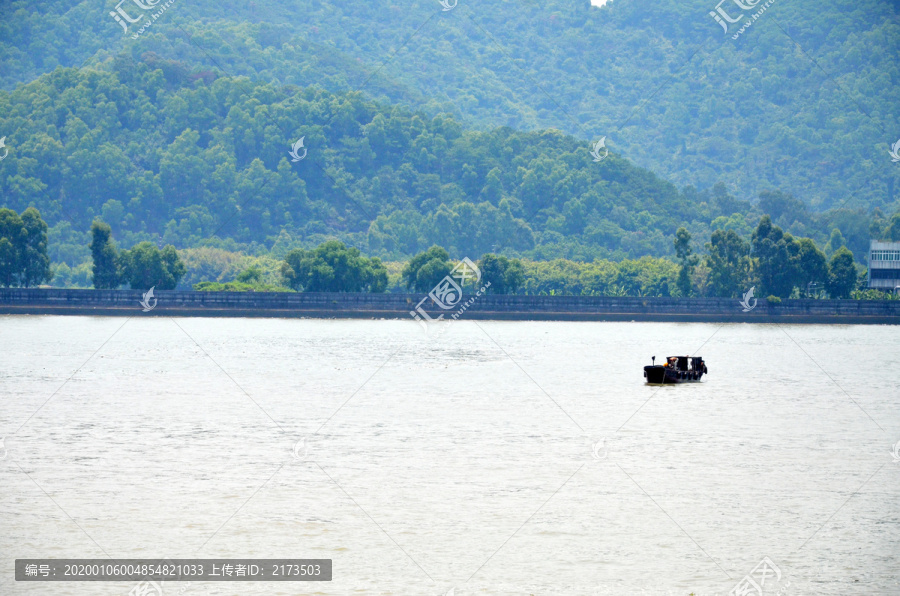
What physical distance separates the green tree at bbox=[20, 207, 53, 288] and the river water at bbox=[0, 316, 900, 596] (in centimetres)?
8537

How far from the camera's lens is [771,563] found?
24.5 meters

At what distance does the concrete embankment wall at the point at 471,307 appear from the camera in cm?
14225

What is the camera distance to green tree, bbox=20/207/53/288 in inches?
5822

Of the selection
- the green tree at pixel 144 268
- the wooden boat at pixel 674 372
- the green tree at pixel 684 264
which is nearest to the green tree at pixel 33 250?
the green tree at pixel 144 268

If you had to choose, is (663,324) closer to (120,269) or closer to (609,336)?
(609,336)

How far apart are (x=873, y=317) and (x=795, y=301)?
10632 millimetres

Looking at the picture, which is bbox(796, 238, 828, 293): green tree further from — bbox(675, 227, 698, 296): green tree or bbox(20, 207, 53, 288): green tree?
bbox(20, 207, 53, 288): green tree

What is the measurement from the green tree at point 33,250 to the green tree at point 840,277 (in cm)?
10485

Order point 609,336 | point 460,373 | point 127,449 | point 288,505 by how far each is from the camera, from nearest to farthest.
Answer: point 288,505 < point 127,449 < point 460,373 < point 609,336

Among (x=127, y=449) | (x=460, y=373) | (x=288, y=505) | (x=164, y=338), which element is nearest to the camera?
(x=288, y=505)

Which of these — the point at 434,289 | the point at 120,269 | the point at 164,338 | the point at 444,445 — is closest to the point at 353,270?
the point at 434,289

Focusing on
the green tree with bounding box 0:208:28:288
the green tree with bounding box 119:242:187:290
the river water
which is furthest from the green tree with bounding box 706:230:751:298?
the green tree with bounding box 0:208:28:288

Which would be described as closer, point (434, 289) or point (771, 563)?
point (771, 563)

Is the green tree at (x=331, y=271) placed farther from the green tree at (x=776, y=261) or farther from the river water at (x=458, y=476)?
the river water at (x=458, y=476)
